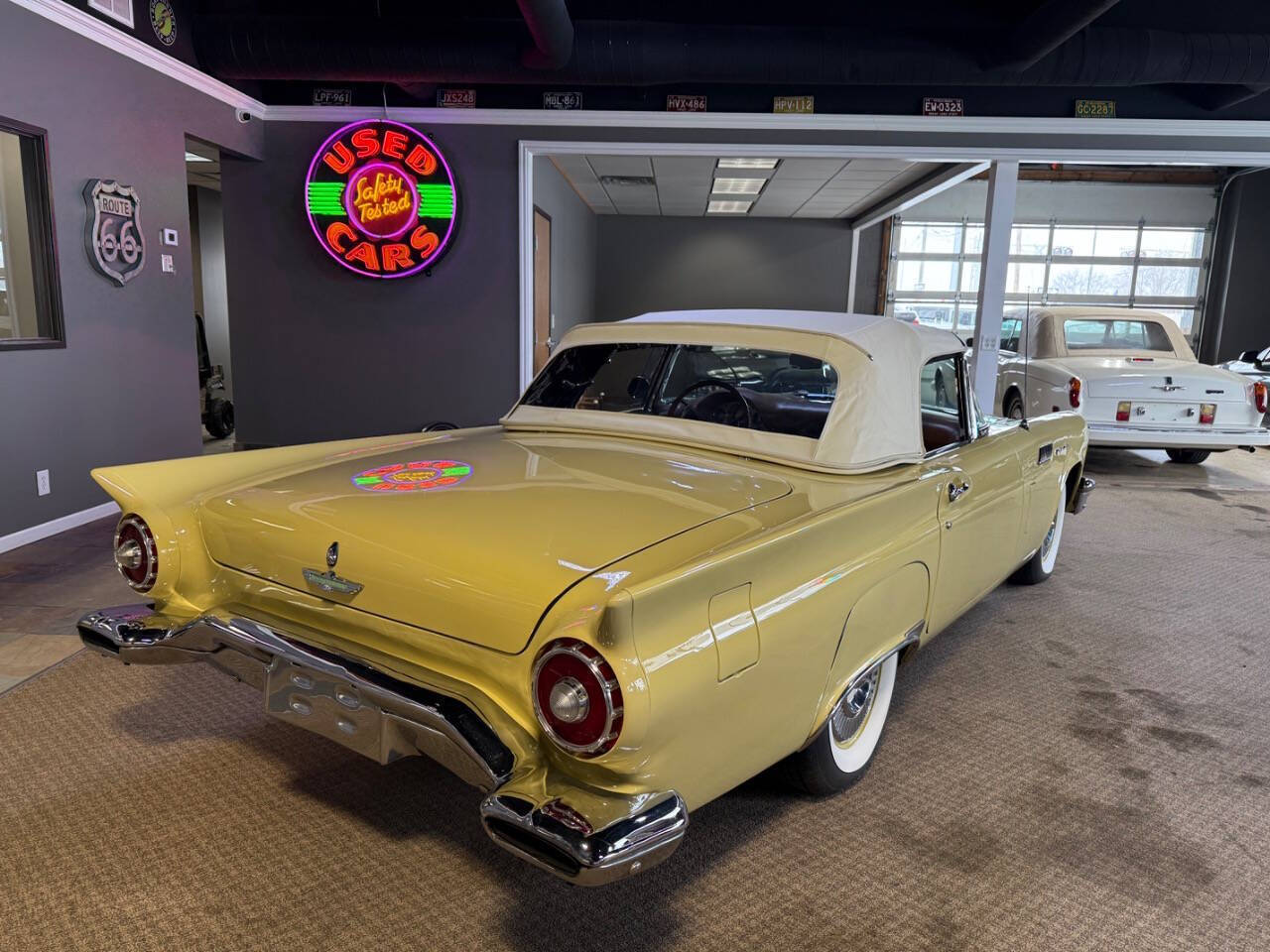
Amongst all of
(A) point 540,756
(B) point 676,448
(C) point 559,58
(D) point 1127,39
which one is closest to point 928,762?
(B) point 676,448

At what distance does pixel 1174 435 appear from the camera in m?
7.02

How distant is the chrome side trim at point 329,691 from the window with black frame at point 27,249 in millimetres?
3546

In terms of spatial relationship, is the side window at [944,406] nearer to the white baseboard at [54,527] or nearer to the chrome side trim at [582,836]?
the chrome side trim at [582,836]

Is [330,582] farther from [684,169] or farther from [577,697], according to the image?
[684,169]

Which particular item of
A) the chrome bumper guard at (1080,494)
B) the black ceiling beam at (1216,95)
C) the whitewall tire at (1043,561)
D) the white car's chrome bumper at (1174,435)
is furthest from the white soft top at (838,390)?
the black ceiling beam at (1216,95)

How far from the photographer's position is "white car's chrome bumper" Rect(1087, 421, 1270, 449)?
23.0 feet

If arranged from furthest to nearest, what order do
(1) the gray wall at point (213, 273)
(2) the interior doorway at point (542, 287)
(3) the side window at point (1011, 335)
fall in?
(1) the gray wall at point (213, 273), (2) the interior doorway at point (542, 287), (3) the side window at point (1011, 335)

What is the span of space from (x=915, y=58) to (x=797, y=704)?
607 centimetres

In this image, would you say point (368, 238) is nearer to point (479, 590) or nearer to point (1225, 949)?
point (479, 590)

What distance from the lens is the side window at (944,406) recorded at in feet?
10.3

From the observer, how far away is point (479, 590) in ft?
5.74

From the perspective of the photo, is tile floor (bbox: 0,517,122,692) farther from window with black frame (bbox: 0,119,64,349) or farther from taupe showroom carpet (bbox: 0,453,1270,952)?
window with black frame (bbox: 0,119,64,349)

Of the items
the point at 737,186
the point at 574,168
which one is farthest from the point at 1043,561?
the point at 737,186

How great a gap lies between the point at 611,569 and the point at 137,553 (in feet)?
4.55
